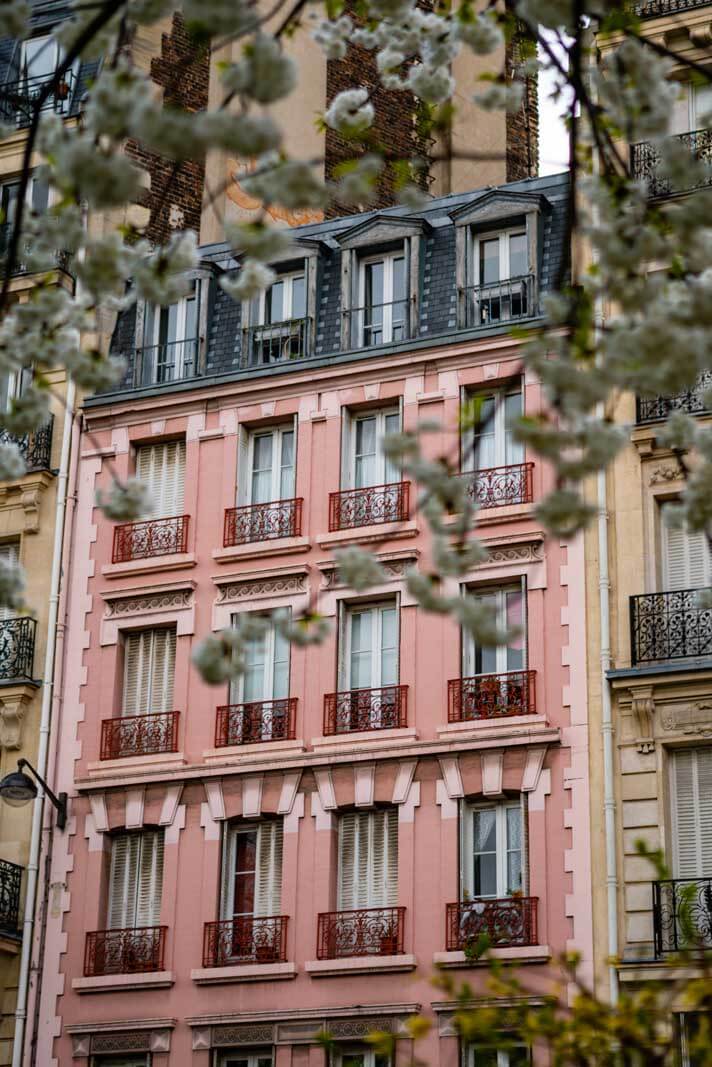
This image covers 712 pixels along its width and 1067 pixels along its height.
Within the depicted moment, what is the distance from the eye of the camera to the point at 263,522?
94.5 ft

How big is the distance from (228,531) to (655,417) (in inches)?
254

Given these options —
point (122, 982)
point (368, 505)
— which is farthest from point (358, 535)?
point (122, 982)

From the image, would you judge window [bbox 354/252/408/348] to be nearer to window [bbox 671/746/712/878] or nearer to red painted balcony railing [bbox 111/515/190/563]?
red painted balcony railing [bbox 111/515/190/563]

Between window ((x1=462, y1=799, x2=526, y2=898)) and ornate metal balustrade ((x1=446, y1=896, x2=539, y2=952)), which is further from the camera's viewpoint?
window ((x1=462, y1=799, x2=526, y2=898))

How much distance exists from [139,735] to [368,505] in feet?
14.8

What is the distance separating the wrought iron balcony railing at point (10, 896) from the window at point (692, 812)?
30.0 feet

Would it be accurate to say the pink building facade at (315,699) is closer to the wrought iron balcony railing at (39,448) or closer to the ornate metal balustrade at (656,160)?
the wrought iron balcony railing at (39,448)

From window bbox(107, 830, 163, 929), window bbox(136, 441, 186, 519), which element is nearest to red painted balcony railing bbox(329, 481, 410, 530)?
window bbox(136, 441, 186, 519)

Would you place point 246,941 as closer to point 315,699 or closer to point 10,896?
point 315,699

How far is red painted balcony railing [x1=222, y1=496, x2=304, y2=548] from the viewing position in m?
28.6

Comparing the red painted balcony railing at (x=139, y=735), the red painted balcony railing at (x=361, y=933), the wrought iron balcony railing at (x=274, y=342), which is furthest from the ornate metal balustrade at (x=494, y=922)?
the wrought iron balcony railing at (x=274, y=342)

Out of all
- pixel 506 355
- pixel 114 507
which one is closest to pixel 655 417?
pixel 506 355

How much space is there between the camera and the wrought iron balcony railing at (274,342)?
98.7 feet

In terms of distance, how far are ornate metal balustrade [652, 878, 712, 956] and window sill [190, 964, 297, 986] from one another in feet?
16.0
